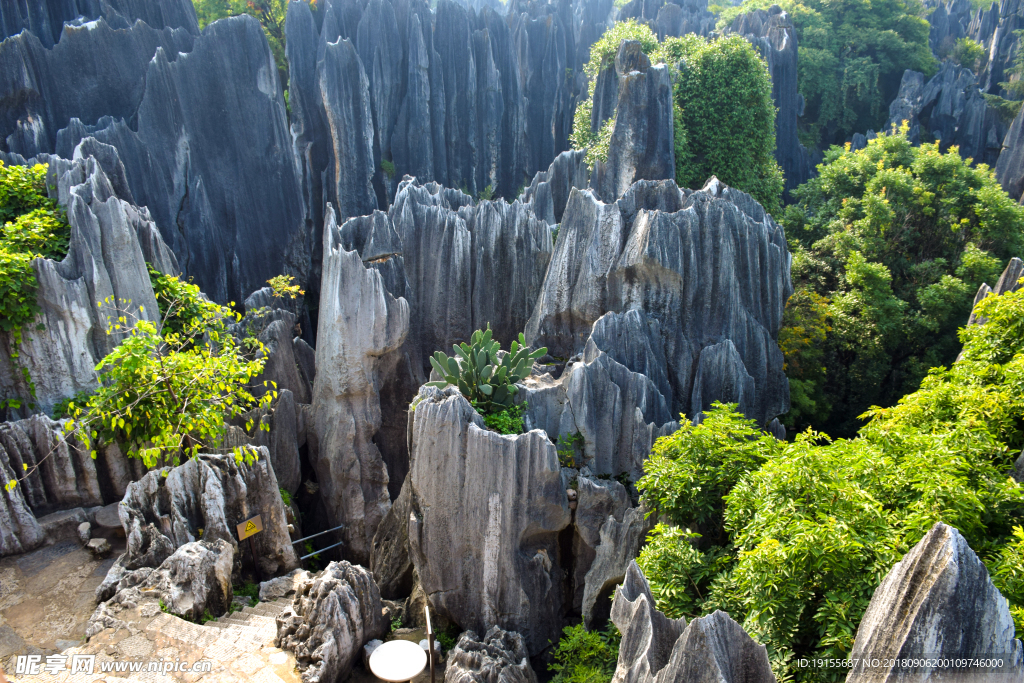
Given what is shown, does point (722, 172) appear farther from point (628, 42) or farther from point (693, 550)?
point (693, 550)

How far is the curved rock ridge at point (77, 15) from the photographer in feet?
51.4

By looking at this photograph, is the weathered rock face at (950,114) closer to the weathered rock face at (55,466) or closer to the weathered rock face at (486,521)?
the weathered rock face at (486,521)

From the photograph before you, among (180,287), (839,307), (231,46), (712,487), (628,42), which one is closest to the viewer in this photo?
(712,487)

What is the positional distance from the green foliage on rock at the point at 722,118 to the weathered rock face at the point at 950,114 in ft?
34.0

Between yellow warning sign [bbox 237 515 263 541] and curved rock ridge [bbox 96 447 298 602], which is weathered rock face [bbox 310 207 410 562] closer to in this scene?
curved rock ridge [bbox 96 447 298 602]

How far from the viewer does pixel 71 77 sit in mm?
15227

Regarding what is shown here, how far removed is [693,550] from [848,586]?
4.82ft

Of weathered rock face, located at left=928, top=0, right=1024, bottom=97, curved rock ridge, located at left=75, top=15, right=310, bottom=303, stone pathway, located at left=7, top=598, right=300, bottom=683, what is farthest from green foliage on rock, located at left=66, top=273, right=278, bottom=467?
weathered rock face, located at left=928, top=0, right=1024, bottom=97

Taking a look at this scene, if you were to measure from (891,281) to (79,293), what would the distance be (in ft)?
47.0

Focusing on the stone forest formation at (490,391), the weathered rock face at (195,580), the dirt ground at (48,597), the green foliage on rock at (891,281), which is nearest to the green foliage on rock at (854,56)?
the stone forest formation at (490,391)

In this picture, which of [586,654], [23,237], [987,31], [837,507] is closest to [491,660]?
[586,654]

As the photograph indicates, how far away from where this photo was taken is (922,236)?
42.2 feet

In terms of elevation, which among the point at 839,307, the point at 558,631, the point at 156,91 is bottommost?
the point at 558,631

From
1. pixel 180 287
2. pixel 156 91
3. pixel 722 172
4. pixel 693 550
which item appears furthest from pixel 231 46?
pixel 693 550
